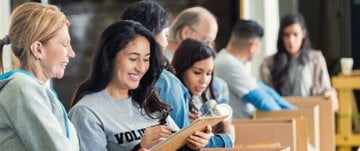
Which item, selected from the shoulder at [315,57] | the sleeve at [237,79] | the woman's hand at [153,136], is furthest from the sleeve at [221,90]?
the shoulder at [315,57]

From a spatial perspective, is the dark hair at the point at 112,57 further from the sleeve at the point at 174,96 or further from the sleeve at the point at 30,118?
the sleeve at the point at 30,118

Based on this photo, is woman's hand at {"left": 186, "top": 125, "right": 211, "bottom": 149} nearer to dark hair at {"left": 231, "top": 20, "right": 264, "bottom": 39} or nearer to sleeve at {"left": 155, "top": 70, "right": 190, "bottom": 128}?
sleeve at {"left": 155, "top": 70, "right": 190, "bottom": 128}

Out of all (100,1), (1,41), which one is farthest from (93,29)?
(1,41)

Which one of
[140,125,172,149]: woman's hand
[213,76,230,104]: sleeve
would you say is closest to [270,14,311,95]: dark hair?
[213,76,230,104]: sleeve

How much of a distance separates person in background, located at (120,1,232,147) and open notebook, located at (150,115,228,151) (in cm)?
40

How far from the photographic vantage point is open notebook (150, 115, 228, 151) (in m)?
2.82

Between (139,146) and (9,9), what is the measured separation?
0.91 meters

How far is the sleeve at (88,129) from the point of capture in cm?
286

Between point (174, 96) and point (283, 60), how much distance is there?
2866 millimetres

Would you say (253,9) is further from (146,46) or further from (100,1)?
(146,46)

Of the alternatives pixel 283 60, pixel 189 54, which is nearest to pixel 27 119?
pixel 189 54

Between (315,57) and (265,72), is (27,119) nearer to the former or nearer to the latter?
(265,72)

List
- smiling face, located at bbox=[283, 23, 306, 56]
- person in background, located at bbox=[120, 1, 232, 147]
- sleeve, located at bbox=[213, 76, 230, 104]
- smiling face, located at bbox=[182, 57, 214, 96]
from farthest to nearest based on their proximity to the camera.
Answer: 1. smiling face, located at bbox=[283, 23, 306, 56]
2. sleeve, located at bbox=[213, 76, 230, 104]
3. smiling face, located at bbox=[182, 57, 214, 96]
4. person in background, located at bbox=[120, 1, 232, 147]

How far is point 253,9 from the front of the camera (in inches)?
277
